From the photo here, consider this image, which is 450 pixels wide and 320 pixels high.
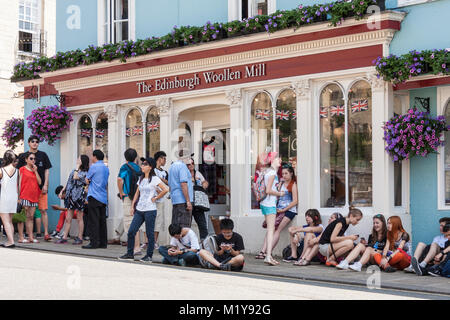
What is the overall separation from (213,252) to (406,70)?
439 cm

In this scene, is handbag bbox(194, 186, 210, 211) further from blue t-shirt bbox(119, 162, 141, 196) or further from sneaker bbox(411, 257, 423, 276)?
sneaker bbox(411, 257, 423, 276)

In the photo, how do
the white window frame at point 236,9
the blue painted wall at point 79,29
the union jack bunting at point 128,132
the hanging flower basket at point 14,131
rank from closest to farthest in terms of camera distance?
the white window frame at point 236,9, the union jack bunting at point 128,132, the blue painted wall at point 79,29, the hanging flower basket at point 14,131

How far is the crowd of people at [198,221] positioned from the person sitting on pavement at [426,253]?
0.02m

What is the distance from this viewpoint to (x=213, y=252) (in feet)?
43.2

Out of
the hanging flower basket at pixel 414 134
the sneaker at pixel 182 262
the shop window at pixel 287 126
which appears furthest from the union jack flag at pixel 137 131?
the hanging flower basket at pixel 414 134

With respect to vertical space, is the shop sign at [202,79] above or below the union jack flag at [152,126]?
above

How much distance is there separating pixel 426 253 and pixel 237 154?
5153mm

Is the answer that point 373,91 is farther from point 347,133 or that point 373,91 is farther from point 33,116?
point 33,116

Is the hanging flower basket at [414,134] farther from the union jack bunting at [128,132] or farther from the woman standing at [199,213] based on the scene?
the union jack bunting at [128,132]

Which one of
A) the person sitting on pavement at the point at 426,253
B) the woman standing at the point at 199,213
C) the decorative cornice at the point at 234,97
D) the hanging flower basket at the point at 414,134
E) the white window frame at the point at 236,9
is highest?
the white window frame at the point at 236,9

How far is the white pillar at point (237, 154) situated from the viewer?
1700 cm

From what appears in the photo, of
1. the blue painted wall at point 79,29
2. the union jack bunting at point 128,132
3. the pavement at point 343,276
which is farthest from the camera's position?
the blue painted wall at point 79,29
